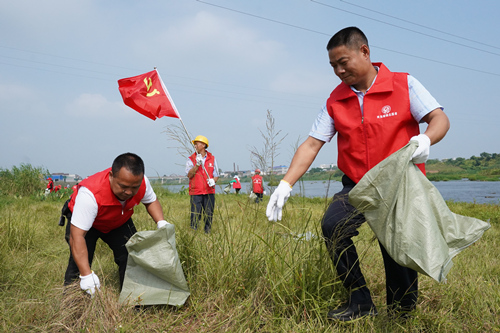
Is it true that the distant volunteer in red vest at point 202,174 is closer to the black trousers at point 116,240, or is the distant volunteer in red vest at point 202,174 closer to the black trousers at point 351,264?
the black trousers at point 116,240

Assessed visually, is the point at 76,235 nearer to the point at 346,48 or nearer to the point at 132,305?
the point at 132,305

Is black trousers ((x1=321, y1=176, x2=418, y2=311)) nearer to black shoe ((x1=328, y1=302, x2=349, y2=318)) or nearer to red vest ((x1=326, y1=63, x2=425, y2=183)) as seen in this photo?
black shoe ((x1=328, y1=302, x2=349, y2=318))

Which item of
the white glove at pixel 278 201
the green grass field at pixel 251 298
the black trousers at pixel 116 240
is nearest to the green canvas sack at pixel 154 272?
the green grass field at pixel 251 298

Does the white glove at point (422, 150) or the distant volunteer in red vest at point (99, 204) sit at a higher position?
the white glove at point (422, 150)

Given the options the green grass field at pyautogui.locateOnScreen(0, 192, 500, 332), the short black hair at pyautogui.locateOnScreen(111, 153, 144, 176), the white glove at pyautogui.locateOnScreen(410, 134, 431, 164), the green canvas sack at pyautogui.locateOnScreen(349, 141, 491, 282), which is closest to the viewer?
the green canvas sack at pyautogui.locateOnScreen(349, 141, 491, 282)

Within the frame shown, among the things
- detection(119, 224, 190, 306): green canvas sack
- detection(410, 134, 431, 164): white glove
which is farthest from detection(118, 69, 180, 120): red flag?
detection(410, 134, 431, 164): white glove

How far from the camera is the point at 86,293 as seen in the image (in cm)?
249

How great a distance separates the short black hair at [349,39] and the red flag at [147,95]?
2.96m

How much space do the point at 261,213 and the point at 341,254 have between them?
77 cm

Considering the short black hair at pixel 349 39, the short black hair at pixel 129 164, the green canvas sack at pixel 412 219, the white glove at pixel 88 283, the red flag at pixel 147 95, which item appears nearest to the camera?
the green canvas sack at pixel 412 219


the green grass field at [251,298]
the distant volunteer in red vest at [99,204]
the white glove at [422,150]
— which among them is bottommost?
the green grass field at [251,298]

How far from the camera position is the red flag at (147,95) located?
502cm

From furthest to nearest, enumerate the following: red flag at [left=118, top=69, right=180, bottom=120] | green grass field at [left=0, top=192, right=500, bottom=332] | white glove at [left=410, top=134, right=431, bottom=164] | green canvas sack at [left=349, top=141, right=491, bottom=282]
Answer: red flag at [left=118, top=69, right=180, bottom=120] < green grass field at [left=0, top=192, right=500, bottom=332] < white glove at [left=410, top=134, right=431, bottom=164] < green canvas sack at [left=349, top=141, right=491, bottom=282]

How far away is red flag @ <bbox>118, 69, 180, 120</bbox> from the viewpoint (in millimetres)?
5016
